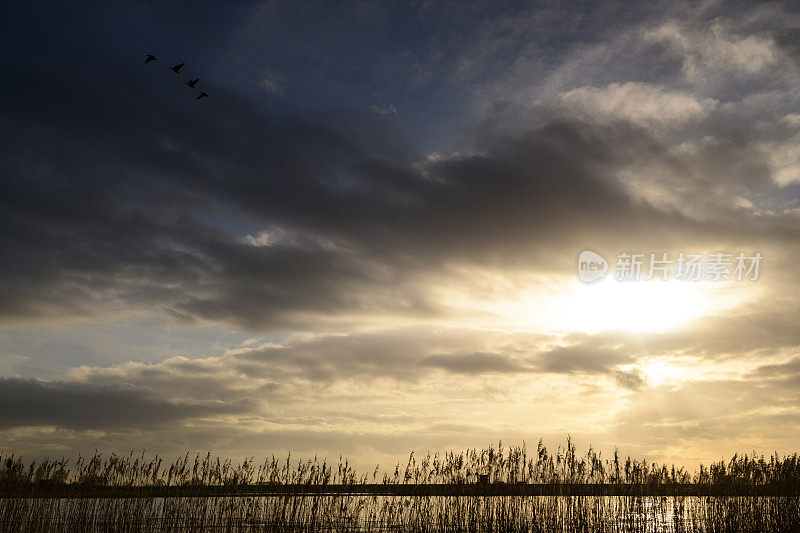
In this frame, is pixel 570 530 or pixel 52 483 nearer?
pixel 570 530

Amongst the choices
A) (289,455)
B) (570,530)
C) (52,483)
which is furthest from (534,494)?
(52,483)

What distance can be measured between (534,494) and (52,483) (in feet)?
56.8

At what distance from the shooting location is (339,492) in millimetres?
22828

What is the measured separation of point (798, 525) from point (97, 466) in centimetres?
2490

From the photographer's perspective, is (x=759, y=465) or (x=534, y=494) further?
(x=759, y=465)

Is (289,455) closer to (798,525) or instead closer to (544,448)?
(544,448)

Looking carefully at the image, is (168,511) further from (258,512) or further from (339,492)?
(339,492)

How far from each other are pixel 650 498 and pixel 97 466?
814 inches

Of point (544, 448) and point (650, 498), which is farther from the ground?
point (544, 448)

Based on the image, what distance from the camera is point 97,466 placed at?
23234 millimetres

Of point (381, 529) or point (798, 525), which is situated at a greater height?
point (798, 525)

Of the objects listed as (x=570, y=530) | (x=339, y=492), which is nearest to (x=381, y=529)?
(x=339, y=492)

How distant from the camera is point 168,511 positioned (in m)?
21.6

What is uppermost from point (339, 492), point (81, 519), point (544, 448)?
point (544, 448)
